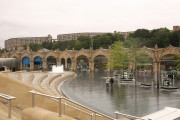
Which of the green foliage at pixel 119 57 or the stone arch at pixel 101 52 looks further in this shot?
the stone arch at pixel 101 52

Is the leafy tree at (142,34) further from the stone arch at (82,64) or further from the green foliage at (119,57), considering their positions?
the green foliage at (119,57)

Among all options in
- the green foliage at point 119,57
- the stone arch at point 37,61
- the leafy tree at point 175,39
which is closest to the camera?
the green foliage at point 119,57

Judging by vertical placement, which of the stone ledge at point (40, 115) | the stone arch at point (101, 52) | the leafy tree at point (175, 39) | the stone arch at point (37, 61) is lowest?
the stone ledge at point (40, 115)

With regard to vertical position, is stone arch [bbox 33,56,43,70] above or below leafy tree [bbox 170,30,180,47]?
below

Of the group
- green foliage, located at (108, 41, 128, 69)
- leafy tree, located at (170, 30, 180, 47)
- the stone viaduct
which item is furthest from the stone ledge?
leafy tree, located at (170, 30, 180, 47)

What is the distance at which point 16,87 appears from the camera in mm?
11203

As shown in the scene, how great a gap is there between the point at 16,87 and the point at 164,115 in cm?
580

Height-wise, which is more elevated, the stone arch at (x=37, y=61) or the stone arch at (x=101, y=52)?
the stone arch at (x=101, y=52)

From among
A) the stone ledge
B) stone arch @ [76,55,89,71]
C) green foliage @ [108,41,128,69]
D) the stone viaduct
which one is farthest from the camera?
stone arch @ [76,55,89,71]

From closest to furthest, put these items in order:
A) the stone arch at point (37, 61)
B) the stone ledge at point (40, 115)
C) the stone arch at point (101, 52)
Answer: the stone ledge at point (40, 115) < the stone arch at point (101, 52) < the stone arch at point (37, 61)

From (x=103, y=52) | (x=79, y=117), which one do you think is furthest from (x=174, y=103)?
(x=103, y=52)

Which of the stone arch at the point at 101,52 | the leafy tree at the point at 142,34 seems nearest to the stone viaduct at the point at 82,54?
the stone arch at the point at 101,52

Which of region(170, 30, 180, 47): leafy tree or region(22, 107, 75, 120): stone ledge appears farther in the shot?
region(170, 30, 180, 47): leafy tree

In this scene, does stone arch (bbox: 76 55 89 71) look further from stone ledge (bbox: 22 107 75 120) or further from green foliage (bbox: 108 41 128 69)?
stone ledge (bbox: 22 107 75 120)
